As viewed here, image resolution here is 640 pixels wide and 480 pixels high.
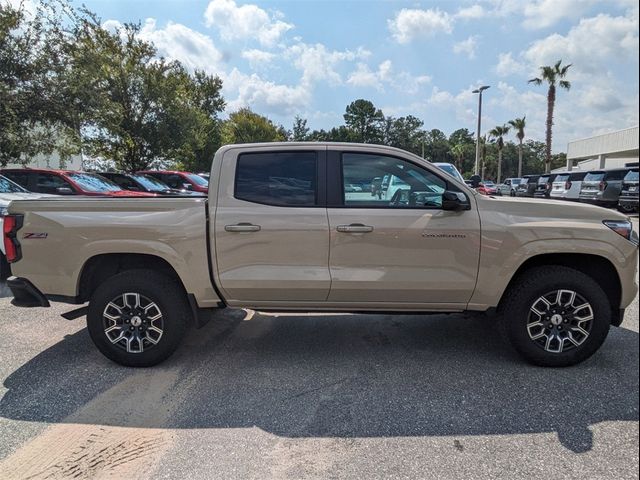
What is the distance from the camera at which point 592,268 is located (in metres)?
3.83

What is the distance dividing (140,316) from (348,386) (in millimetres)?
1841

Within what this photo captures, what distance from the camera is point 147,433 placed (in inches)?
114

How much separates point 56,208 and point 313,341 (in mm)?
2609

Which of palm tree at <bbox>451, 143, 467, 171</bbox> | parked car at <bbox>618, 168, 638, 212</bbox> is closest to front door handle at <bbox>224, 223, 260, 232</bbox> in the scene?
parked car at <bbox>618, 168, 638, 212</bbox>

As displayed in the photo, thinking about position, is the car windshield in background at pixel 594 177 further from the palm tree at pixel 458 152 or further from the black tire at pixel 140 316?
the palm tree at pixel 458 152

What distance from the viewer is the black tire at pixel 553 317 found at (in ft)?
11.8

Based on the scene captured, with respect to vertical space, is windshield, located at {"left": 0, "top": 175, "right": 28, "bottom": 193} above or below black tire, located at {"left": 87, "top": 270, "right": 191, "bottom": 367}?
above

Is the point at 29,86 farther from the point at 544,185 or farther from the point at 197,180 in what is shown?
the point at 544,185

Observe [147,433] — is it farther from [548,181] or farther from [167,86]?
[548,181]

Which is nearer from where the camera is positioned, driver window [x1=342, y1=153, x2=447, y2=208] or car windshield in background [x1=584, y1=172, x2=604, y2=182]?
A: driver window [x1=342, y1=153, x2=447, y2=208]

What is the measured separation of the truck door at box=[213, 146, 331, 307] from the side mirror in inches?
38.3

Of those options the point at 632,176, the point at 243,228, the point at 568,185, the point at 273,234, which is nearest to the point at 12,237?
the point at 243,228

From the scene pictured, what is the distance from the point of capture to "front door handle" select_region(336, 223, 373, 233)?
3.61 meters

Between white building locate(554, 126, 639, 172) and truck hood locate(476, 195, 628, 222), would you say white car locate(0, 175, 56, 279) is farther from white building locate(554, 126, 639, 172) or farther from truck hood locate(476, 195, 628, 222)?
white building locate(554, 126, 639, 172)
